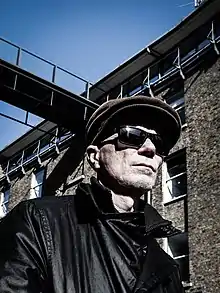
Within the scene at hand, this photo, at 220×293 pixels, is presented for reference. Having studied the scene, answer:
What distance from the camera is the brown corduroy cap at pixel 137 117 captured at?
2.27 m

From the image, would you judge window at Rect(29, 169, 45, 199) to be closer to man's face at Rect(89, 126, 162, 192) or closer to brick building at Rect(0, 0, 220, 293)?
brick building at Rect(0, 0, 220, 293)

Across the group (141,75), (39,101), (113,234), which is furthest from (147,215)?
(141,75)

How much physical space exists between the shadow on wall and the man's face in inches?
802

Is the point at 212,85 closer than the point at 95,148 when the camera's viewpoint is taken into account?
No

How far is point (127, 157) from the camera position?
2.22 meters

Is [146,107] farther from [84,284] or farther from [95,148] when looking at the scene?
[84,284]

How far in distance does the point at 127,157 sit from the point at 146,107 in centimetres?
23

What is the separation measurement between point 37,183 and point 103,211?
77.4 feet

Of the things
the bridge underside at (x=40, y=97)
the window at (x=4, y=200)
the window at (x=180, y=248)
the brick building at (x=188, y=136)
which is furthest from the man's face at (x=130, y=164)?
the window at (x=4, y=200)

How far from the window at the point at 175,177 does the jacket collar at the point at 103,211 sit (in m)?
14.9

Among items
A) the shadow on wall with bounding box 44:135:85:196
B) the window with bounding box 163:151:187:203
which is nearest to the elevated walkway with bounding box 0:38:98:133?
the shadow on wall with bounding box 44:135:85:196

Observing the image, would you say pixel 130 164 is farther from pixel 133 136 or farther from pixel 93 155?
pixel 93 155

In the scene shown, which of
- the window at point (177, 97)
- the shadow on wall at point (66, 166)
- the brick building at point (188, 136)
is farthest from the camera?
the shadow on wall at point (66, 166)

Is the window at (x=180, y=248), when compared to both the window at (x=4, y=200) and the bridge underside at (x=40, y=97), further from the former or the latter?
the window at (x=4, y=200)
